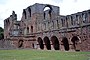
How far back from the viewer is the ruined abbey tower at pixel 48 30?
22.7m

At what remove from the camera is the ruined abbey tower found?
22.7 metres

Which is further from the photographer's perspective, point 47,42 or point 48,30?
point 47,42

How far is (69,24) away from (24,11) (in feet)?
46.2

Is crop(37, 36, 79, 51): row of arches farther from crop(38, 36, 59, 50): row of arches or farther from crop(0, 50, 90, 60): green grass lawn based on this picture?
crop(0, 50, 90, 60): green grass lawn

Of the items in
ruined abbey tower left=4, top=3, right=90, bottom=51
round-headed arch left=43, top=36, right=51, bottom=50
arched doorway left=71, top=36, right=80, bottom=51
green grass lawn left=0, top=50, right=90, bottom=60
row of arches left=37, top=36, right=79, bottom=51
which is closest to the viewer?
green grass lawn left=0, top=50, right=90, bottom=60

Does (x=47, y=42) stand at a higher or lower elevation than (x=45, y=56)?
higher

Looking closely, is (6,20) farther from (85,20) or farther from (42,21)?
(85,20)

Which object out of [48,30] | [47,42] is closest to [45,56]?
[48,30]

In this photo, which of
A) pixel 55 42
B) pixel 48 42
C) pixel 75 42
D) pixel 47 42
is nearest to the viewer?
pixel 75 42

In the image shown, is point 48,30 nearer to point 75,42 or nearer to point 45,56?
point 75,42

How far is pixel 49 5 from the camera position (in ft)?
114

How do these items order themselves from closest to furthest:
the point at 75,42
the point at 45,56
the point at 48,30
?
the point at 45,56 < the point at 75,42 < the point at 48,30

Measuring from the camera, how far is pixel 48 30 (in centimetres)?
2898

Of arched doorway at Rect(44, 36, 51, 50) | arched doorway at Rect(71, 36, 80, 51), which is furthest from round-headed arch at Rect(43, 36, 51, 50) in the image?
arched doorway at Rect(71, 36, 80, 51)
